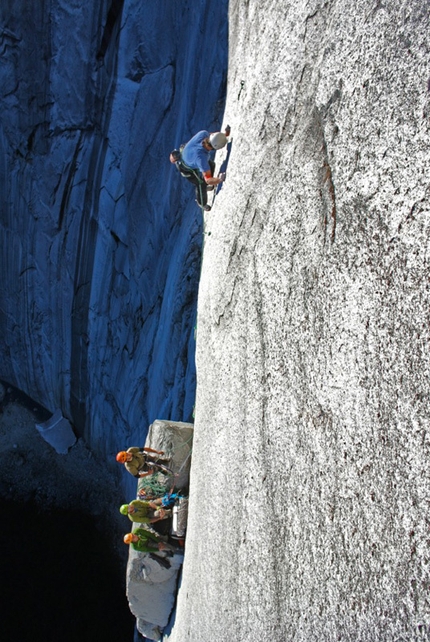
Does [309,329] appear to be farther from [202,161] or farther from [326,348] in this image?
[202,161]

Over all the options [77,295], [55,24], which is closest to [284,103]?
[55,24]

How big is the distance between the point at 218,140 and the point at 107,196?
17.2ft

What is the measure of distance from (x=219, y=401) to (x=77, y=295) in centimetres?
791

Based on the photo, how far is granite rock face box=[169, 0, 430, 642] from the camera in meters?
2.07

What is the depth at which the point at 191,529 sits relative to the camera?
4922 mm

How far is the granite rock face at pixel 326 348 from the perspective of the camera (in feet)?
6.81

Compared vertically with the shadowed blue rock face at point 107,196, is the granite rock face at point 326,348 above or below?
below

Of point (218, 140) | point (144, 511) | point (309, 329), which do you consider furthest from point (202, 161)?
point (144, 511)

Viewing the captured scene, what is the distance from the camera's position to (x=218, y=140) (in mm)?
4969

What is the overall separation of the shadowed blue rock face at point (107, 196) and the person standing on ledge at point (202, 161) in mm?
1252

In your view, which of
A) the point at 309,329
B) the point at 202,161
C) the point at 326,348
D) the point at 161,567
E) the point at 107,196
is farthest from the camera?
the point at 107,196

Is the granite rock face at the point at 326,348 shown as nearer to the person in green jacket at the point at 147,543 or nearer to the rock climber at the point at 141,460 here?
the person in green jacket at the point at 147,543

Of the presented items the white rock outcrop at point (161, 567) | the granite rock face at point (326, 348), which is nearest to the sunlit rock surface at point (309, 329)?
the granite rock face at point (326, 348)

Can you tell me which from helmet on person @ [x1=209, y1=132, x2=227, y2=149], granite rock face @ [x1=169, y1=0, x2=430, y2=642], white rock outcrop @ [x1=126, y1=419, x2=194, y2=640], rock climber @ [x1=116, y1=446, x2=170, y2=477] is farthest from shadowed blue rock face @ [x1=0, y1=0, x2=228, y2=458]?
granite rock face @ [x1=169, y1=0, x2=430, y2=642]
